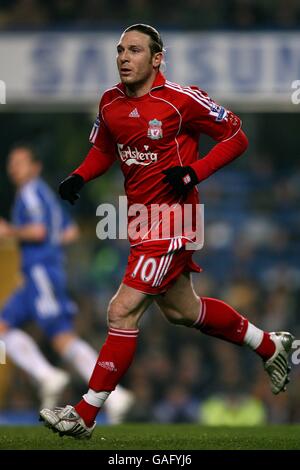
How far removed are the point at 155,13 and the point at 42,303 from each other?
433 cm

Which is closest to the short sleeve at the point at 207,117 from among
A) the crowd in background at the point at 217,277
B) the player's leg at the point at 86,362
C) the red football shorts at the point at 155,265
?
the red football shorts at the point at 155,265

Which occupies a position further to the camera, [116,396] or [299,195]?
[299,195]

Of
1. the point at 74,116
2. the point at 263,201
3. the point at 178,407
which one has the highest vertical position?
the point at 74,116

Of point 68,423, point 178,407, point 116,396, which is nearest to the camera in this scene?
point 68,423

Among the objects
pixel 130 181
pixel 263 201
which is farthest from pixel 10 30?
pixel 130 181

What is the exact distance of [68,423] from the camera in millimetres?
6387

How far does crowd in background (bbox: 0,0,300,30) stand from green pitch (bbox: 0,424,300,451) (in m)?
6.33

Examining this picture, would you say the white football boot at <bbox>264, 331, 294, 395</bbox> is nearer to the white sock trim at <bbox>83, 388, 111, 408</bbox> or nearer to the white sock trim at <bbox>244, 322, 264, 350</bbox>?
the white sock trim at <bbox>244, 322, 264, 350</bbox>

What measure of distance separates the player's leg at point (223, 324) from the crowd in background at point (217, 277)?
5.68 meters

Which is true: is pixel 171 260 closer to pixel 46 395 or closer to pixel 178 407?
pixel 46 395

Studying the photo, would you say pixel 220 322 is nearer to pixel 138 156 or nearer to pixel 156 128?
pixel 138 156

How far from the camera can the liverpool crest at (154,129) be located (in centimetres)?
654

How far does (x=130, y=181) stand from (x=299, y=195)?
8.41 meters

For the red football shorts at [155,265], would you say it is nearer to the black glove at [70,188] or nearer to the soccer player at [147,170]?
the soccer player at [147,170]
